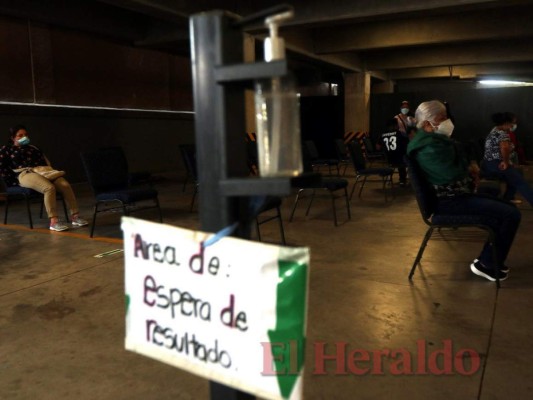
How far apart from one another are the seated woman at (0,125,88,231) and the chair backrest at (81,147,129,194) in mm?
621

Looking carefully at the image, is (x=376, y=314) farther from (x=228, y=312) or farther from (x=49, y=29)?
(x=49, y=29)

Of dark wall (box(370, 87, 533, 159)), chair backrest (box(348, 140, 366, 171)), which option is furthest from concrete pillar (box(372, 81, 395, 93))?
chair backrest (box(348, 140, 366, 171))

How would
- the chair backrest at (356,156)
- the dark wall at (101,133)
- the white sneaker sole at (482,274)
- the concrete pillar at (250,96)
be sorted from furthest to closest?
the concrete pillar at (250,96)
the dark wall at (101,133)
the chair backrest at (356,156)
the white sneaker sole at (482,274)

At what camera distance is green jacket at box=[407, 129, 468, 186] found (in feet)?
9.24

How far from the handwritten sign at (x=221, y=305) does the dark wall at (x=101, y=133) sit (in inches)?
276

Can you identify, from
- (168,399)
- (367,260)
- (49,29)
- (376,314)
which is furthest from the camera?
(49,29)

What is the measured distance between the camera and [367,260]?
→ 11.5ft

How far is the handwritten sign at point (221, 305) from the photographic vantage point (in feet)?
2.89

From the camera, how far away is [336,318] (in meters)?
2.46

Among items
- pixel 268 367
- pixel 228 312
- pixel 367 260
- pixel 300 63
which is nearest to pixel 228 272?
pixel 228 312

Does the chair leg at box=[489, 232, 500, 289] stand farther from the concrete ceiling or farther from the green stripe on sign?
the concrete ceiling

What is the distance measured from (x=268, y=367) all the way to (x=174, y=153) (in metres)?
10.3

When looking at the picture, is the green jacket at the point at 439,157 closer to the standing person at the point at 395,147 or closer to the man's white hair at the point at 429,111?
the man's white hair at the point at 429,111

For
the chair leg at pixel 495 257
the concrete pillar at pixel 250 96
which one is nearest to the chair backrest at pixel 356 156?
the concrete pillar at pixel 250 96
